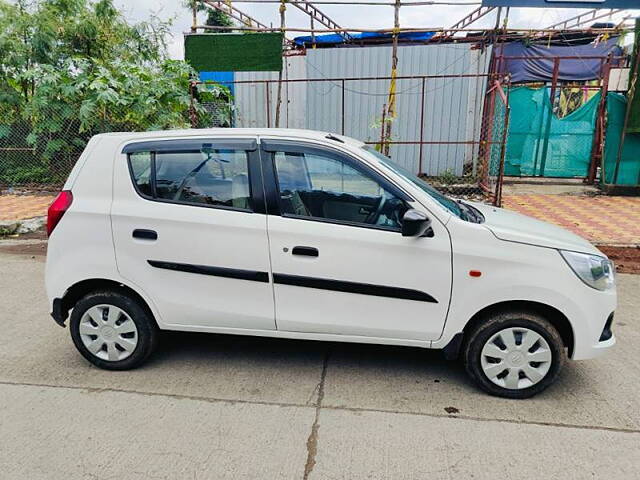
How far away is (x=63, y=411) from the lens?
305 centimetres

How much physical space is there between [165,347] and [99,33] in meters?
9.79

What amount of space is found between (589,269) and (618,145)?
888 centimetres

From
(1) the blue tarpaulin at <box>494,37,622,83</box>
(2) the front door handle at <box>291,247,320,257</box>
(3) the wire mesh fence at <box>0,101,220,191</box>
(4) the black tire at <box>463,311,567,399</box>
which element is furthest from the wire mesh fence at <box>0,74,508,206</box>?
(2) the front door handle at <box>291,247,320,257</box>

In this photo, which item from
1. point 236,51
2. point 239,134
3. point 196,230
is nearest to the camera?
point 196,230

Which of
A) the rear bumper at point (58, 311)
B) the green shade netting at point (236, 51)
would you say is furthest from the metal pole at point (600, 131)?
the rear bumper at point (58, 311)

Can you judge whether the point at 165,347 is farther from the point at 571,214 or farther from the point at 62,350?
the point at 571,214

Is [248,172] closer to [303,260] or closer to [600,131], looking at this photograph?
[303,260]

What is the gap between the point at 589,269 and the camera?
3.09 metres

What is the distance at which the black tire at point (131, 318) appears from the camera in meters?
3.46

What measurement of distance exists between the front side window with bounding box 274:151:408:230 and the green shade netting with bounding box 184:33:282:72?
239 inches

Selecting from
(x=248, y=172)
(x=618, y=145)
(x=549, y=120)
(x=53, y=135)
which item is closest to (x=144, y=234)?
(x=248, y=172)

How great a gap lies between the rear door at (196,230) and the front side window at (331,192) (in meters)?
0.21

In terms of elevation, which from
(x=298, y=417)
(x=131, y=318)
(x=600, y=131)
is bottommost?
(x=298, y=417)

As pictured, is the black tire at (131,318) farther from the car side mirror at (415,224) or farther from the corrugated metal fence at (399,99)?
the corrugated metal fence at (399,99)
